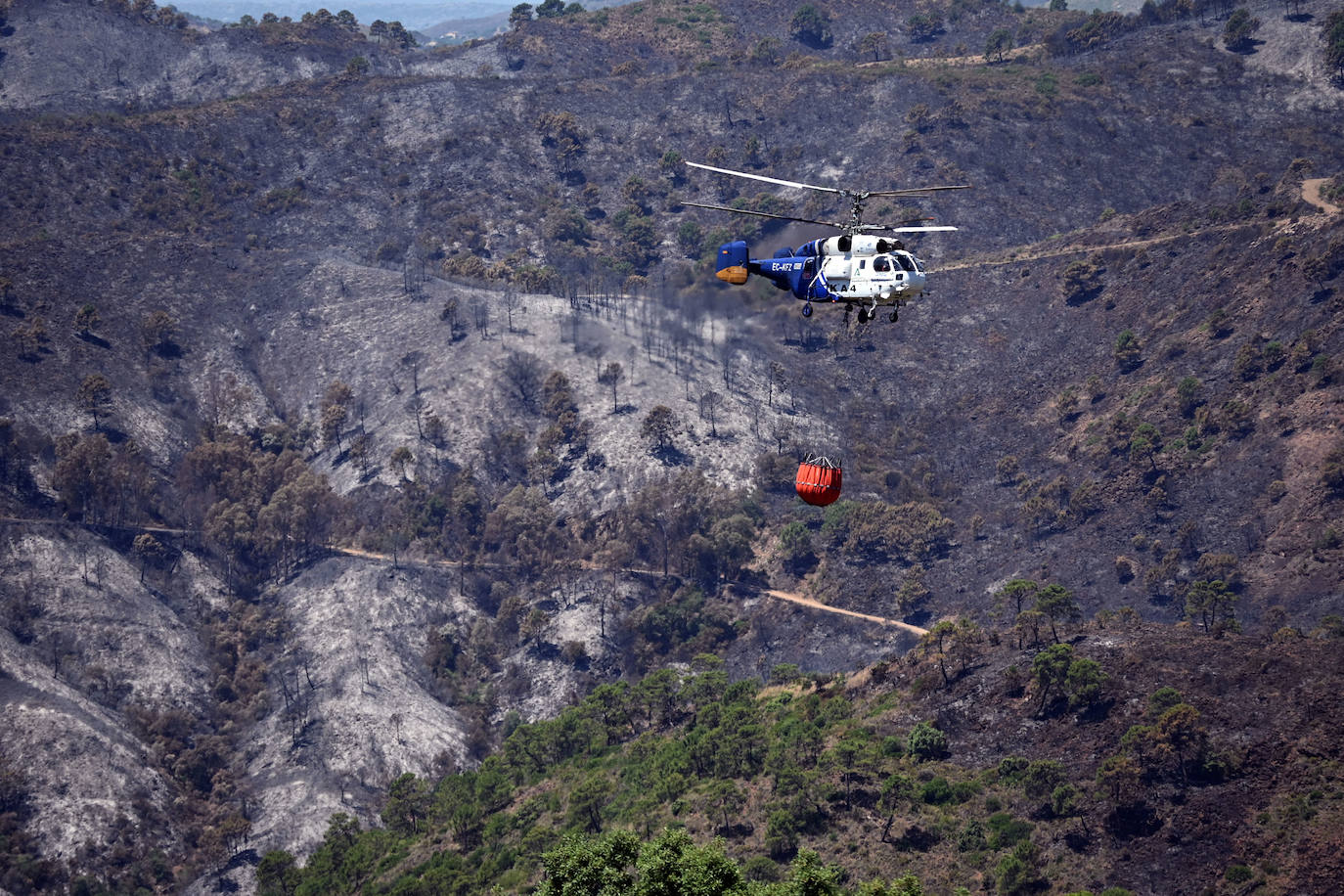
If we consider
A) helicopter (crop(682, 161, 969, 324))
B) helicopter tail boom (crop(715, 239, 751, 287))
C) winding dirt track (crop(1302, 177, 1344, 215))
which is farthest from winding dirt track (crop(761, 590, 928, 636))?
winding dirt track (crop(1302, 177, 1344, 215))

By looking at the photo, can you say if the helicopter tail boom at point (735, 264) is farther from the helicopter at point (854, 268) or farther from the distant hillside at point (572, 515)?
the distant hillside at point (572, 515)

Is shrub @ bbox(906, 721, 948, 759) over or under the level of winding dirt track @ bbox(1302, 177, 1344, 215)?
under

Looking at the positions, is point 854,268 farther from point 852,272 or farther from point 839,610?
point 839,610

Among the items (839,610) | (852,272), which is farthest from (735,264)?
(839,610)

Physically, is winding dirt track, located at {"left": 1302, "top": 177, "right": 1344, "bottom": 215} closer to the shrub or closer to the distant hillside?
the distant hillside

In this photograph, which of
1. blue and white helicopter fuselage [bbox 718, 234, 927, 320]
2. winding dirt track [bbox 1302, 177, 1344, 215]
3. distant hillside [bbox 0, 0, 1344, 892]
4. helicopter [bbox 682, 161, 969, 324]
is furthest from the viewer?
winding dirt track [bbox 1302, 177, 1344, 215]

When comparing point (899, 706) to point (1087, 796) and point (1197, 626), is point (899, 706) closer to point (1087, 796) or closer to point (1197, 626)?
point (1087, 796)

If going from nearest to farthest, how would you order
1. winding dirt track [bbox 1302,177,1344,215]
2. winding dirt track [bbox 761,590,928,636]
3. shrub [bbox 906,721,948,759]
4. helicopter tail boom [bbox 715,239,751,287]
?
helicopter tail boom [bbox 715,239,751,287] → shrub [bbox 906,721,948,759] → winding dirt track [bbox 761,590,928,636] → winding dirt track [bbox 1302,177,1344,215]

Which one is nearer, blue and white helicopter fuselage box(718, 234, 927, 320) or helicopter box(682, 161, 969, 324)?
helicopter box(682, 161, 969, 324)

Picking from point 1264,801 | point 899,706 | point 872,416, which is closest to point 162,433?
point 872,416

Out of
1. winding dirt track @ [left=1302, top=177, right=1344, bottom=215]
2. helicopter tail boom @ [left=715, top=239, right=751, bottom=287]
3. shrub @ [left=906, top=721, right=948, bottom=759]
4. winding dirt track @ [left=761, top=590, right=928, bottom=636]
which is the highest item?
helicopter tail boom @ [left=715, top=239, right=751, bottom=287]
